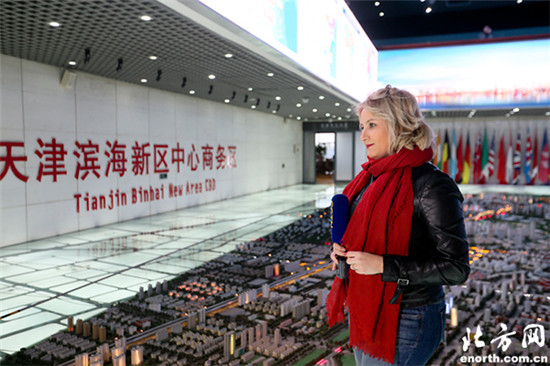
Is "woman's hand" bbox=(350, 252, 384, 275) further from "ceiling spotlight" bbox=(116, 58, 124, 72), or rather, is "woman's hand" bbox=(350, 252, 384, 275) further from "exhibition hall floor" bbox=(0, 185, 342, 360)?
"ceiling spotlight" bbox=(116, 58, 124, 72)

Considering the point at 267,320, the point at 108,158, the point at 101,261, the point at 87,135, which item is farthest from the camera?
the point at 108,158

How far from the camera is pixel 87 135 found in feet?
27.9

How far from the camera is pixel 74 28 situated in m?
5.43

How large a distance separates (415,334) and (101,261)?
5.79 meters

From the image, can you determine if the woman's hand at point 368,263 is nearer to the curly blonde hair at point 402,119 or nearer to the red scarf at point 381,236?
the red scarf at point 381,236

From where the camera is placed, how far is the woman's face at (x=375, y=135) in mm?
1361

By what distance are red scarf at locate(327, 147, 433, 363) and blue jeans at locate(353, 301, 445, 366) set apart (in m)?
0.04

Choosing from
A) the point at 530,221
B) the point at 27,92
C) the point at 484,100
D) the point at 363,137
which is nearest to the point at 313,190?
the point at 484,100

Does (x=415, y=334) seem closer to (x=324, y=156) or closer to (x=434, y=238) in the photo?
(x=434, y=238)

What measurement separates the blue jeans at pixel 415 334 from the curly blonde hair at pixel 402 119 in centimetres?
51

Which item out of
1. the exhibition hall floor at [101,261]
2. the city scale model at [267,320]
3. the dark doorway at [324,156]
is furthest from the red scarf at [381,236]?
the dark doorway at [324,156]

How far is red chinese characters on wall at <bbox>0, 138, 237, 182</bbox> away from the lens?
712 cm

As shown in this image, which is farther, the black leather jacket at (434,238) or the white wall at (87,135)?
the white wall at (87,135)

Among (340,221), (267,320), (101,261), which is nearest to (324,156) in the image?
(101,261)
